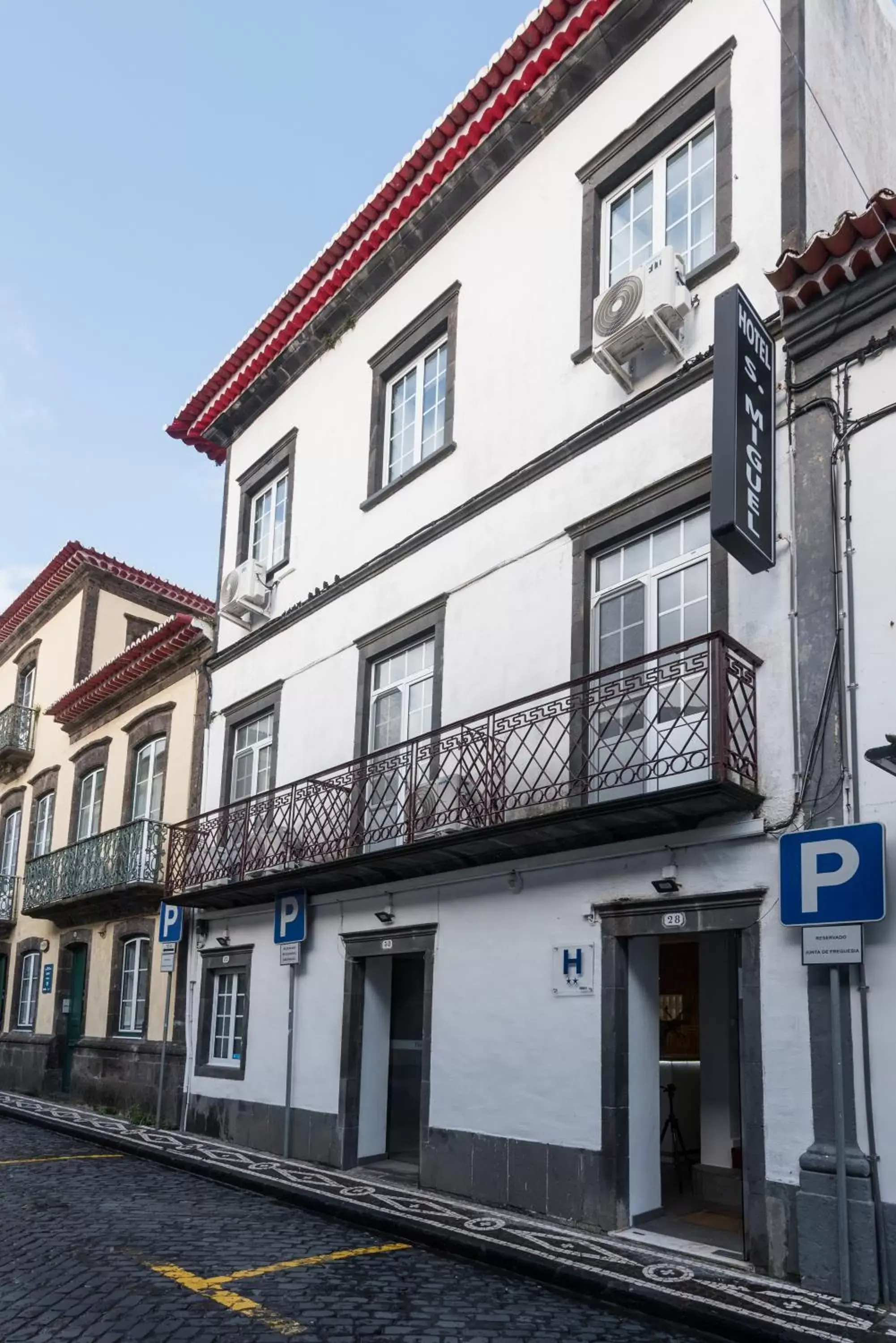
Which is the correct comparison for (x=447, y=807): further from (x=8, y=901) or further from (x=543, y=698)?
(x=8, y=901)

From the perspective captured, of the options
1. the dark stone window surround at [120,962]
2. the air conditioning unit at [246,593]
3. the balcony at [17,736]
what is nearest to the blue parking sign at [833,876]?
the air conditioning unit at [246,593]

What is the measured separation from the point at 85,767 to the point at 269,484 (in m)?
6.81

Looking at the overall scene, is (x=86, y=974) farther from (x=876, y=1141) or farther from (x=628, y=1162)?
(x=876, y=1141)

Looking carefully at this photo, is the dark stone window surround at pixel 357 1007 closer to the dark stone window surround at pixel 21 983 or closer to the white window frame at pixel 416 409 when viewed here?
the white window frame at pixel 416 409

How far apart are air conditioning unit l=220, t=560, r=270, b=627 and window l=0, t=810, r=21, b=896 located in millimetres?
10134

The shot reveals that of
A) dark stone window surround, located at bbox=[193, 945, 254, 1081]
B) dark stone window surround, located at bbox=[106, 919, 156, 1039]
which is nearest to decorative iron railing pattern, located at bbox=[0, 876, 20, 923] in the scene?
dark stone window surround, located at bbox=[106, 919, 156, 1039]

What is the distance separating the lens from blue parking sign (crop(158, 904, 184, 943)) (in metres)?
14.2

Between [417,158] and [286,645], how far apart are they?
556cm

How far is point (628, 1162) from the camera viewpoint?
27.4 ft

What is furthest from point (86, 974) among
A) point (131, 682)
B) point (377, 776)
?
point (377, 776)

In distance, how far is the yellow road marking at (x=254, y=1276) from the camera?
6.11 meters

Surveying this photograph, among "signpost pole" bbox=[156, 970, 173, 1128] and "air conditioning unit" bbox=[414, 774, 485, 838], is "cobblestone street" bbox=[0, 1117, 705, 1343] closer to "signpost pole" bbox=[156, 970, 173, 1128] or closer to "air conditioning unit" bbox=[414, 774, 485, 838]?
"air conditioning unit" bbox=[414, 774, 485, 838]

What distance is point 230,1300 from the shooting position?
21.3 ft

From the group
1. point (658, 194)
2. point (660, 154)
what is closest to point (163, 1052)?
point (658, 194)
